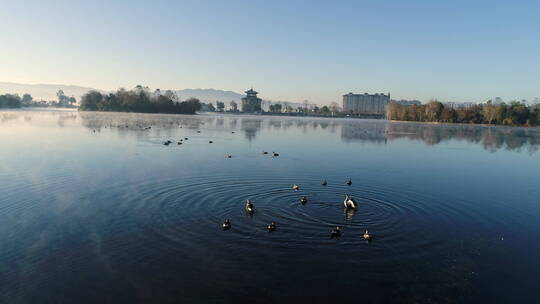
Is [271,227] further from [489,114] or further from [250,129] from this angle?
[489,114]

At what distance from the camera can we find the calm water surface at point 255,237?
11.9 meters

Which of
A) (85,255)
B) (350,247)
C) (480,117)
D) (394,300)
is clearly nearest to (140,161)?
(85,255)

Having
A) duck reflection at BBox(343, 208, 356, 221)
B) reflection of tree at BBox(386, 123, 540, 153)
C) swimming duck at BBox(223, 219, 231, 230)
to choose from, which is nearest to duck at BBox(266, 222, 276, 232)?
swimming duck at BBox(223, 219, 231, 230)

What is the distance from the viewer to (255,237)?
1595cm

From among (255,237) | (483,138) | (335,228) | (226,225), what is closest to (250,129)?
(483,138)

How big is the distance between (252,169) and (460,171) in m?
21.4

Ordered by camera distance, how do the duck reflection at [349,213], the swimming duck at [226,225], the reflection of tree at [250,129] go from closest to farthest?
the swimming duck at [226,225] → the duck reflection at [349,213] → the reflection of tree at [250,129]

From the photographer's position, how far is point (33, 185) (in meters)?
24.0

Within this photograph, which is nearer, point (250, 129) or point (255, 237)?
point (255, 237)

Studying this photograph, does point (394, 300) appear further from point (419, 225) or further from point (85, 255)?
point (85, 255)

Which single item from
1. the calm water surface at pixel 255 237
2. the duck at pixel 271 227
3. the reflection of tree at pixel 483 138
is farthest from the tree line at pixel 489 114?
the duck at pixel 271 227

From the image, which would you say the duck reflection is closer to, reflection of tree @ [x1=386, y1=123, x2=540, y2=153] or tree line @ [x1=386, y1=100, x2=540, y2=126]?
reflection of tree @ [x1=386, y1=123, x2=540, y2=153]

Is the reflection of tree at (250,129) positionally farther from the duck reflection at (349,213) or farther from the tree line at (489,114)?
the tree line at (489,114)

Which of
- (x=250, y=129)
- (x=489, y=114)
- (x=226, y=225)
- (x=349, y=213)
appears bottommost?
(x=349, y=213)
